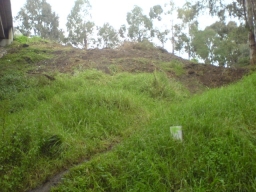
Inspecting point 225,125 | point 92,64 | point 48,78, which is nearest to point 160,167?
point 225,125

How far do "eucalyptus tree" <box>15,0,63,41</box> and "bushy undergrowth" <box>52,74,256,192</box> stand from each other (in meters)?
24.1

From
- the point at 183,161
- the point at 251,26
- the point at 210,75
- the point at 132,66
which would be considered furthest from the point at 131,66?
the point at 183,161

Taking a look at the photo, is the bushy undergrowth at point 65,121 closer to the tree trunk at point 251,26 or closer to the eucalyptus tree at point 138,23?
the tree trunk at point 251,26

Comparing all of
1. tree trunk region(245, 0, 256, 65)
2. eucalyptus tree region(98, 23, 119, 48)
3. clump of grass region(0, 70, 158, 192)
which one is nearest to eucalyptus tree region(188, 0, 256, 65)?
tree trunk region(245, 0, 256, 65)

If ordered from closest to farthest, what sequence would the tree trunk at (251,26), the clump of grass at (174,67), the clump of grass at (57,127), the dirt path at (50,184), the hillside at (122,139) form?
the hillside at (122,139)
the dirt path at (50,184)
the clump of grass at (57,127)
the tree trunk at (251,26)
the clump of grass at (174,67)

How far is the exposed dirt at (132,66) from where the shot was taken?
328 inches

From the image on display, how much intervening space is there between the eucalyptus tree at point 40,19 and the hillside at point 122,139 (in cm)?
1999

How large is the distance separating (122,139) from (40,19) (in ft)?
80.7

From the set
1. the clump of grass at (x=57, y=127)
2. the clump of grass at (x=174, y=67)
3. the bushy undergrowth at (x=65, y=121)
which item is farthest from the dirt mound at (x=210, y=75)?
the clump of grass at (x=57, y=127)

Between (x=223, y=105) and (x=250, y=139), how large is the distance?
1.23 meters

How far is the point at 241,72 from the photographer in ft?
28.6

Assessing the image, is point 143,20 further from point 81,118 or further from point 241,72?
point 81,118

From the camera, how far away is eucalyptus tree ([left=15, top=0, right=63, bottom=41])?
2486cm

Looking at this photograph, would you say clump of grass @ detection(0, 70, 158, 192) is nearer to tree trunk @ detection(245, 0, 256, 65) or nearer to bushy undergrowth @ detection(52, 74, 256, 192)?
bushy undergrowth @ detection(52, 74, 256, 192)
